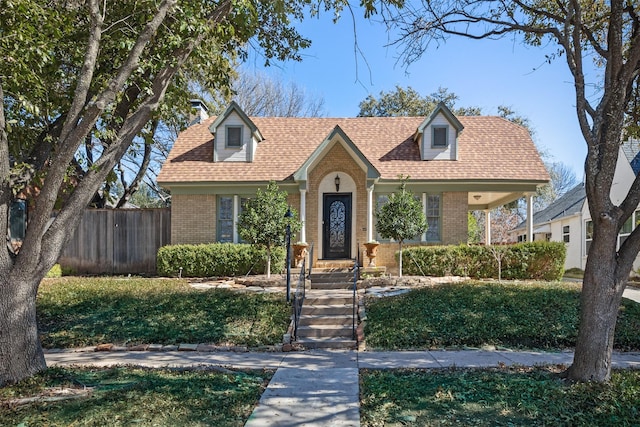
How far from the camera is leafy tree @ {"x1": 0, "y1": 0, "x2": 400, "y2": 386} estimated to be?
5.34 metres

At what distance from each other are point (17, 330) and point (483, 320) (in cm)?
739

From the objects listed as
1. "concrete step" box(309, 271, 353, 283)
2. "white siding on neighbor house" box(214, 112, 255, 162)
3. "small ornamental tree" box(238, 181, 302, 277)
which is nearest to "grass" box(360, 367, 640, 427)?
"concrete step" box(309, 271, 353, 283)

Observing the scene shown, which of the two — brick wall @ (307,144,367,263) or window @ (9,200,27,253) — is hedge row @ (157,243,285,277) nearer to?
brick wall @ (307,144,367,263)

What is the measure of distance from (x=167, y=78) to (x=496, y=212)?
114 ft

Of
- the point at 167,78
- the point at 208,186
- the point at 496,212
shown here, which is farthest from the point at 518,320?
the point at 496,212

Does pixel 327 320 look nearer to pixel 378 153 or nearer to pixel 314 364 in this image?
pixel 314 364

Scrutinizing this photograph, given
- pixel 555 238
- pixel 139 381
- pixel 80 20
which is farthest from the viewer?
pixel 555 238

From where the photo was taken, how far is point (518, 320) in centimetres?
852

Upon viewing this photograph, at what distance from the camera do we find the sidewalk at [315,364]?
15.2 ft

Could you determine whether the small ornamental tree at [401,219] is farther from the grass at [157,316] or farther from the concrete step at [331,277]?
the grass at [157,316]

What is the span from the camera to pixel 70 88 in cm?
808

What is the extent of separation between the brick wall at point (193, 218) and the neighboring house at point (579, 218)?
13.7 meters

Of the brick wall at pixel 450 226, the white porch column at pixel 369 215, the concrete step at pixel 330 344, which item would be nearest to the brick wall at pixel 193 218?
the white porch column at pixel 369 215

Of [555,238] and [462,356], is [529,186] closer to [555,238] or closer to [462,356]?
[462,356]
